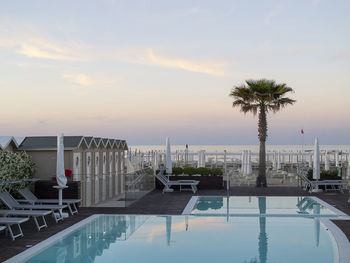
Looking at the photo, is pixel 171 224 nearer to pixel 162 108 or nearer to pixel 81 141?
pixel 81 141

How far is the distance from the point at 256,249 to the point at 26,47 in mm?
13507

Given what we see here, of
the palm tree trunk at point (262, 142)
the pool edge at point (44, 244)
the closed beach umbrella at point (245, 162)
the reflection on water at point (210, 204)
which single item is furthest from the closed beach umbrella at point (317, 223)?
the closed beach umbrella at point (245, 162)

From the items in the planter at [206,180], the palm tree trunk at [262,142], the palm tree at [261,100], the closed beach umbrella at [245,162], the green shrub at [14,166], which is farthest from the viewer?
the closed beach umbrella at [245,162]

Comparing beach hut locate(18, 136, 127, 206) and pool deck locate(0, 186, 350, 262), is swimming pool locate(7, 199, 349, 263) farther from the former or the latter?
beach hut locate(18, 136, 127, 206)

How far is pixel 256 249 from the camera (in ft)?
29.9

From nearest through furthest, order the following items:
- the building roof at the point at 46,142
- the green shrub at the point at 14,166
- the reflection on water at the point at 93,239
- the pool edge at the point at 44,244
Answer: the pool edge at the point at 44,244 < the reflection on water at the point at 93,239 < the green shrub at the point at 14,166 < the building roof at the point at 46,142

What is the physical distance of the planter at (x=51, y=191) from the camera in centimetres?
1372

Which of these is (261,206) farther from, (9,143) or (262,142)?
(9,143)

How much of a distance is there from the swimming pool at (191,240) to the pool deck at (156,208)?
367mm

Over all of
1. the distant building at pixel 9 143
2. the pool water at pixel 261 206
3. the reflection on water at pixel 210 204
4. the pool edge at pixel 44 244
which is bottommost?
the pool edge at pixel 44 244

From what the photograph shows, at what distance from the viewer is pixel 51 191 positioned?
45.3 feet

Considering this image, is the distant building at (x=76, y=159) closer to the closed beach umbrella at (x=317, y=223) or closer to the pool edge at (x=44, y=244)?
the pool edge at (x=44, y=244)

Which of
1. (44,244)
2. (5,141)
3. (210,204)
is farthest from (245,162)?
(44,244)

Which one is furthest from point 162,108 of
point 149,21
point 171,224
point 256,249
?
point 256,249
